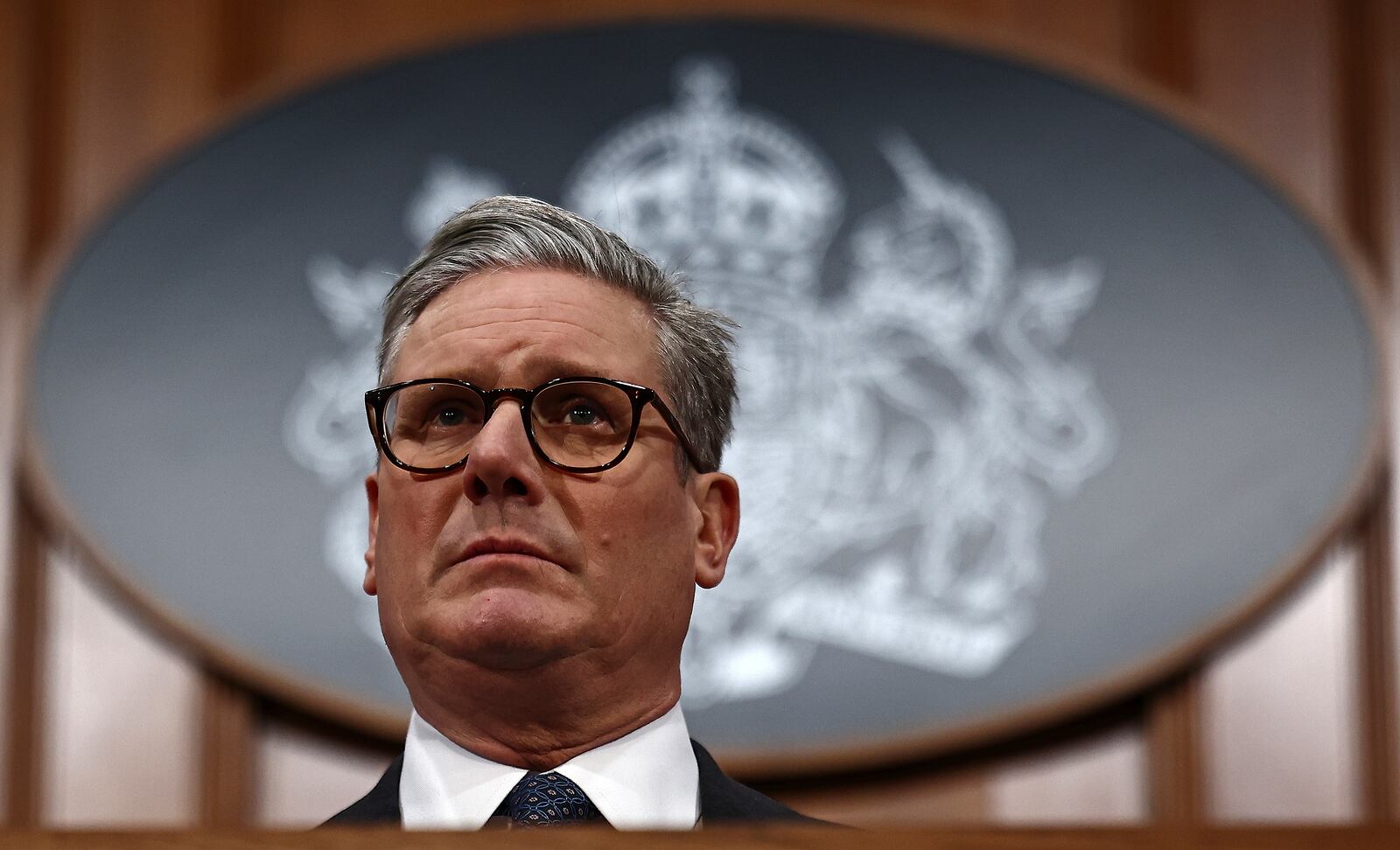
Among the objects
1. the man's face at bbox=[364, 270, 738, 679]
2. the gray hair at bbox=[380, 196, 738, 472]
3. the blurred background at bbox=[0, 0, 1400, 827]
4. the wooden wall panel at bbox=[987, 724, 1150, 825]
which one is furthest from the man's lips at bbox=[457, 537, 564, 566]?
the wooden wall panel at bbox=[987, 724, 1150, 825]

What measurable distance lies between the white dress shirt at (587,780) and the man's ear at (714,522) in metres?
0.09

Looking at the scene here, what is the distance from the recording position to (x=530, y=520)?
2.62 ft

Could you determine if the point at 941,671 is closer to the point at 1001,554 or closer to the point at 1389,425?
the point at 1001,554

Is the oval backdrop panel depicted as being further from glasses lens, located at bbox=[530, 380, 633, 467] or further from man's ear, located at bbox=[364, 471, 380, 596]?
glasses lens, located at bbox=[530, 380, 633, 467]

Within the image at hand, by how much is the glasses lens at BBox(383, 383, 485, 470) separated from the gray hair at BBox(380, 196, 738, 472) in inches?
1.8

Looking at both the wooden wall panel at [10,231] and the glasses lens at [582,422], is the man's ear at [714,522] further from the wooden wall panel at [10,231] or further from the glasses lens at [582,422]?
the wooden wall panel at [10,231]

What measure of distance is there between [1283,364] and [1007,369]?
268 mm

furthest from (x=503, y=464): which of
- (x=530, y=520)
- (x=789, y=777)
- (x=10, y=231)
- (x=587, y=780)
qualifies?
(x=10, y=231)

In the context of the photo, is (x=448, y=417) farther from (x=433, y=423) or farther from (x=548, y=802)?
(x=548, y=802)

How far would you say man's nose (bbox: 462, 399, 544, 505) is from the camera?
791 mm

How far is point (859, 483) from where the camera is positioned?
186 centimetres

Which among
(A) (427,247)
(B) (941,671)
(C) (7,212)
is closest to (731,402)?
(A) (427,247)

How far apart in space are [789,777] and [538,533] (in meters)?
0.99

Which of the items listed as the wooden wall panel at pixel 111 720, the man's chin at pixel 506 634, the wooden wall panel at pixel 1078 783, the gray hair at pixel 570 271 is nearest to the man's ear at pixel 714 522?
the gray hair at pixel 570 271
